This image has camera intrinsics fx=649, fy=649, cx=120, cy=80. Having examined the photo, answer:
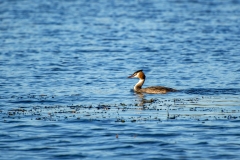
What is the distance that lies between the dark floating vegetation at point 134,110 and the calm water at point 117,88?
0.12ft

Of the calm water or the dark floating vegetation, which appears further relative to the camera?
the dark floating vegetation

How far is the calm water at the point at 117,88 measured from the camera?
17.9 metres

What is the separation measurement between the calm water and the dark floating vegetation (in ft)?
0.12

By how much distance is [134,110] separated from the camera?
22.6 m

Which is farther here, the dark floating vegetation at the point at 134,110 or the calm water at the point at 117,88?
the dark floating vegetation at the point at 134,110

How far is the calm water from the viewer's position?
1788cm

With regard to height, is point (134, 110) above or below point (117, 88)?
below

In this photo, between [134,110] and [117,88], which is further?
[117,88]

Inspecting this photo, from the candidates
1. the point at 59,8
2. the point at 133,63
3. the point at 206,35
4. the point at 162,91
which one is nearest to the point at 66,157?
the point at 162,91

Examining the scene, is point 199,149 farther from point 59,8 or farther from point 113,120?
point 59,8

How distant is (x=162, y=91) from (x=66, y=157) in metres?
10.1

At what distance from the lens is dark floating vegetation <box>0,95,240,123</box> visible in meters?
21.1

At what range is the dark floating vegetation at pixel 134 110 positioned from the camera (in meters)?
21.1

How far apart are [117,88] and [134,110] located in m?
5.78
